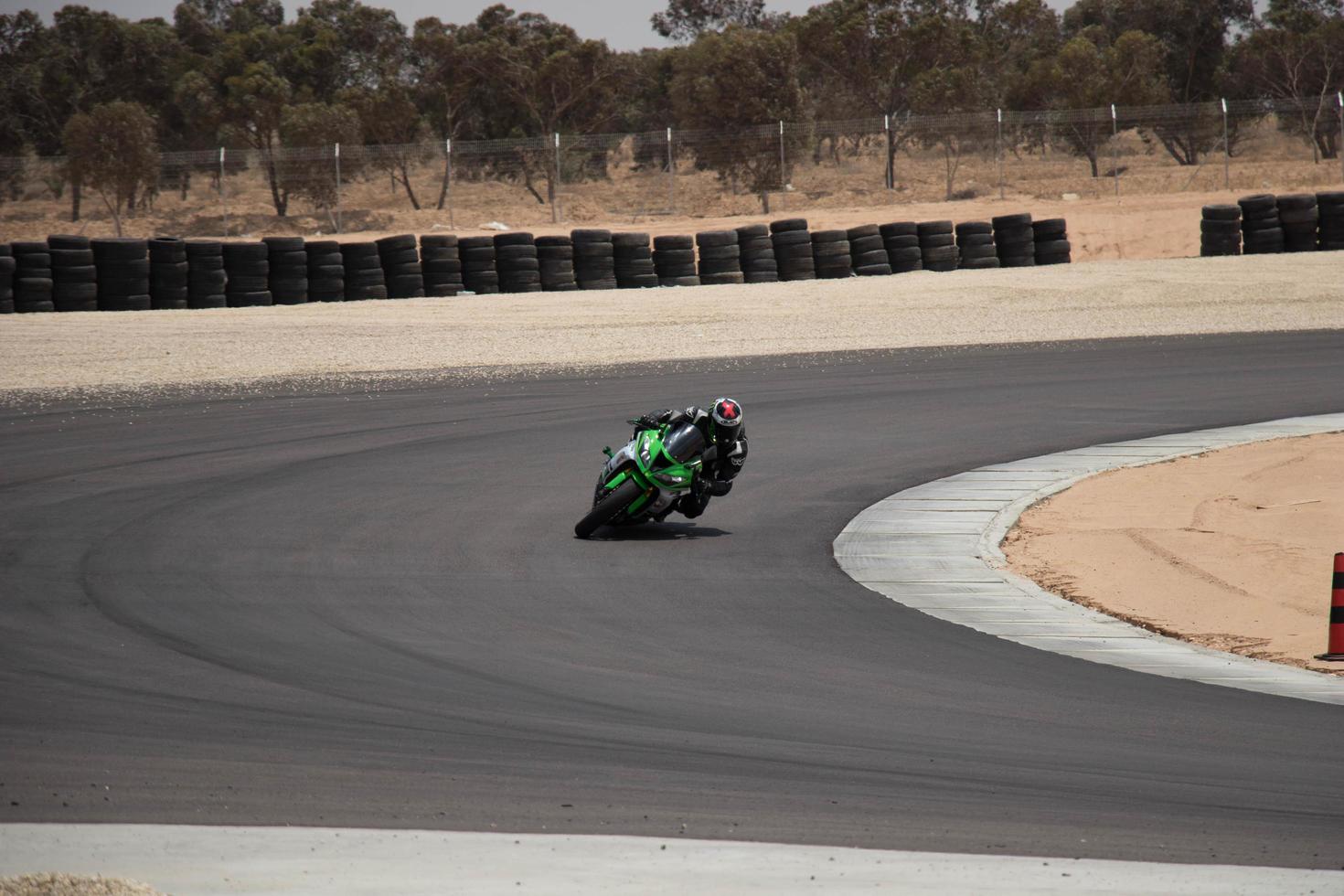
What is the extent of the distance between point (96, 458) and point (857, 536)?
745 cm

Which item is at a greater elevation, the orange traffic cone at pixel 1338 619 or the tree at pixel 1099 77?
the tree at pixel 1099 77

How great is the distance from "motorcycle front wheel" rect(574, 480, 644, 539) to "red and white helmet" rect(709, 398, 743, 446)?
675 millimetres

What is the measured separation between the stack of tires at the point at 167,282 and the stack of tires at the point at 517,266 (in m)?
5.61

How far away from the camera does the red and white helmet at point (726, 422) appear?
1006 cm

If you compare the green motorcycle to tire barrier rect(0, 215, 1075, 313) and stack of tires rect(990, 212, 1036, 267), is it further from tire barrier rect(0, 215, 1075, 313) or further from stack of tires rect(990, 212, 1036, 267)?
stack of tires rect(990, 212, 1036, 267)

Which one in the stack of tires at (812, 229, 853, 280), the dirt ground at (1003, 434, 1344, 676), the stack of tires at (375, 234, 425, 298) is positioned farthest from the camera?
the stack of tires at (812, 229, 853, 280)

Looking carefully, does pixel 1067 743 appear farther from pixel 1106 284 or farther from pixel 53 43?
pixel 53 43

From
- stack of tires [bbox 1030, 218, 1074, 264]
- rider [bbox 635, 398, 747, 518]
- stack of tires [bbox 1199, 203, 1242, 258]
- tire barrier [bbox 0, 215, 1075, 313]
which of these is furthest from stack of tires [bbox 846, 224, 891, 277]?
rider [bbox 635, 398, 747, 518]

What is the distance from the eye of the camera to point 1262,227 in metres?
30.1

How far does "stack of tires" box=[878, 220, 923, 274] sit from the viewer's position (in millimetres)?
29938

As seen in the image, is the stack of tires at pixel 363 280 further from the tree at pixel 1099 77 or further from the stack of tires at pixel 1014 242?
the tree at pixel 1099 77

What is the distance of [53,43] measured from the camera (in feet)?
192

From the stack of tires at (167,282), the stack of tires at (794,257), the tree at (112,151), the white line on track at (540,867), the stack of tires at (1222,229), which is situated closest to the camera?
the white line on track at (540,867)

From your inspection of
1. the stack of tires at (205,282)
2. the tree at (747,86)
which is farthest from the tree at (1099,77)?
the stack of tires at (205,282)
